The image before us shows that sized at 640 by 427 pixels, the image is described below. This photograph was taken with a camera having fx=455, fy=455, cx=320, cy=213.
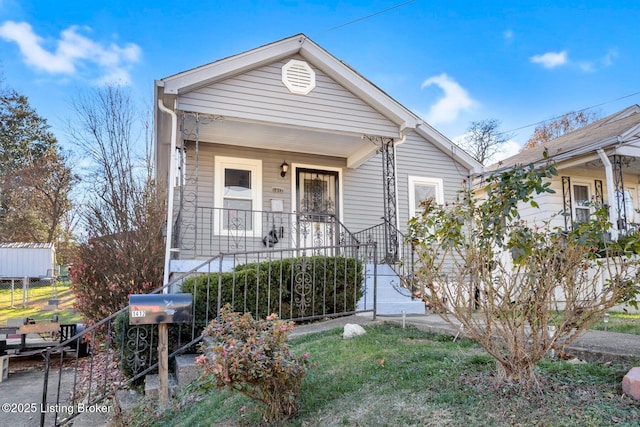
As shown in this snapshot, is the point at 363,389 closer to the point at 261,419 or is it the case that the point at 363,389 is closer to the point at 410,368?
the point at 410,368

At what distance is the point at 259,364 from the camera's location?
3158 mm

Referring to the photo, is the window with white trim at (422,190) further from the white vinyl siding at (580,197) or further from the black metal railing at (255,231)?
the white vinyl siding at (580,197)

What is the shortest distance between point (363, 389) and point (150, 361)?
294 centimetres

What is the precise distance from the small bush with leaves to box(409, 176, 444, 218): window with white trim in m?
8.09

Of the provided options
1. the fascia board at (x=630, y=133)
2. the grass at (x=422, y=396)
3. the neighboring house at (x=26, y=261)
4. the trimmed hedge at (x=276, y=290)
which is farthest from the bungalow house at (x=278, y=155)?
the neighboring house at (x=26, y=261)

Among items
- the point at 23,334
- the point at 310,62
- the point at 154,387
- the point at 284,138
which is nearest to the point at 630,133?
the point at 310,62

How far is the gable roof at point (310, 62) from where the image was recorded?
720 cm

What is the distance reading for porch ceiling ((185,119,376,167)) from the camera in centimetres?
831

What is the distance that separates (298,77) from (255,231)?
314 centimetres

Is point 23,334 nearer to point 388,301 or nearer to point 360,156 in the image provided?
point 388,301

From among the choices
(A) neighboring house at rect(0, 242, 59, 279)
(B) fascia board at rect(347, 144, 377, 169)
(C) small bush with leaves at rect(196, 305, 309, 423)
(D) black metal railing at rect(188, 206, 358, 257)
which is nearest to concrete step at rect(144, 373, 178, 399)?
(C) small bush with leaves at rect(196, 305, 309, 423)

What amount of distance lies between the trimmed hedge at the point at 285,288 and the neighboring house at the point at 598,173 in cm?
546

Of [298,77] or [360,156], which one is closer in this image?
[298,77]

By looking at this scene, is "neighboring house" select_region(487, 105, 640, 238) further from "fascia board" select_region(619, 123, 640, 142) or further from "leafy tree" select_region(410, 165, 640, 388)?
"leafy tree" select_region(410, 165, 640, 388)
